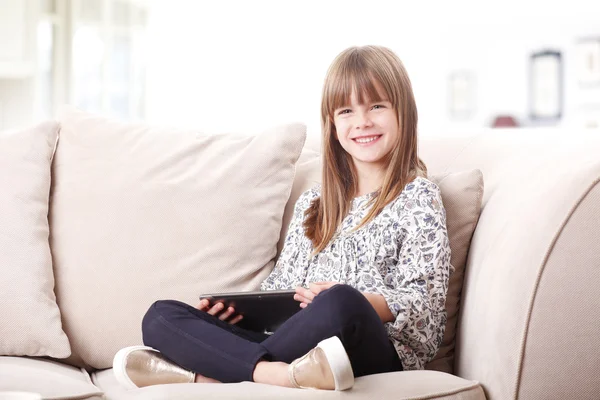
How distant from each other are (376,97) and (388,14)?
547 centimetres

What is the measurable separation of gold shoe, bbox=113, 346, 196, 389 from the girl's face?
612 mm

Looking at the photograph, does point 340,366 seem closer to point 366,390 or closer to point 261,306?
point 366,390

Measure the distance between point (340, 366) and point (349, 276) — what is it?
1.39 ft

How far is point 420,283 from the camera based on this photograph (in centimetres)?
141

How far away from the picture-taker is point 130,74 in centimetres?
603

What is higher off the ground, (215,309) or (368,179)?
(368,179)

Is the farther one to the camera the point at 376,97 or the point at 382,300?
the point at 376,97

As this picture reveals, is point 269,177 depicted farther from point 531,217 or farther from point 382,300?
point 531,217

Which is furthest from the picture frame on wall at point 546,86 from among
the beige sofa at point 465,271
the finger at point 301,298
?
the finger at point 301,298

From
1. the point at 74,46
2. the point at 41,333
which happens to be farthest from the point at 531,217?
the point at 74,46

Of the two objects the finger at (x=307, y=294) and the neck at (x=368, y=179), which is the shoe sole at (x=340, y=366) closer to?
the finger at (x=307, y=294)

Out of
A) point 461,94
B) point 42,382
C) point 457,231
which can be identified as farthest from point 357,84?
point 461,94

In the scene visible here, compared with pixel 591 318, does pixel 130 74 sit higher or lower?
higher

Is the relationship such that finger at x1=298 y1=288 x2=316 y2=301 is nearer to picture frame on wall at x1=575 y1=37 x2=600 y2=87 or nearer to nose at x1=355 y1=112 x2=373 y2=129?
nose at x1=355 y1=112 x2=373 y2=129
